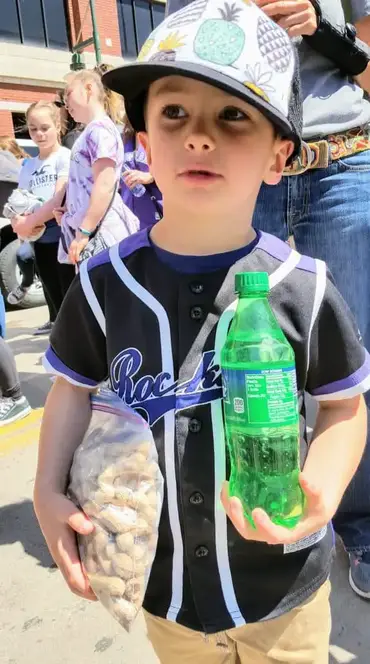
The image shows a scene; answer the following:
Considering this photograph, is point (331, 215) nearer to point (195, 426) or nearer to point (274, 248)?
point (274, 248)

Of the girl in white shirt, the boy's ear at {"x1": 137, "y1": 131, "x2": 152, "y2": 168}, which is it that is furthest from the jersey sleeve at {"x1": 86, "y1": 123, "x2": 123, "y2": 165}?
the boy's ear at {"x1": 137, "y1": 131, "x2": 152, "y2": 168}

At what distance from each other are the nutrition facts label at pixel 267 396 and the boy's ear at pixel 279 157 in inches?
18.7

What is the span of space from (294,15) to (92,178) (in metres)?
1.91

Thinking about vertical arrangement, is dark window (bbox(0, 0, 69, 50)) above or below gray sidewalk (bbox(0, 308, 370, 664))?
above

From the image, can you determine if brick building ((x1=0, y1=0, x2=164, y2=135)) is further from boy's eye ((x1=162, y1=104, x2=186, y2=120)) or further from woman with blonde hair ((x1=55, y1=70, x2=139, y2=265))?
boy's eye ((x1=162, y1=104, x2=186, y2=120))

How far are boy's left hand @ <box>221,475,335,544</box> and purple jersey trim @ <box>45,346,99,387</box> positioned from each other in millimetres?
394

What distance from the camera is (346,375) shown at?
120cm

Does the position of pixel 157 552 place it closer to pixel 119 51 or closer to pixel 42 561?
pixel 42 561

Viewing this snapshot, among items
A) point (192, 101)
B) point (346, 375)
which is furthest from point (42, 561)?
point (192, 101)

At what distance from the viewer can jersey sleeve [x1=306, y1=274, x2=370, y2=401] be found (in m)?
1.19

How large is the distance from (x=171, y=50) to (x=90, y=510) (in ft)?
2.87

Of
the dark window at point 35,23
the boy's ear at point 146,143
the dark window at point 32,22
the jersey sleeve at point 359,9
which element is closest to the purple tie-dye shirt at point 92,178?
the jersey sleeve at point 359,9

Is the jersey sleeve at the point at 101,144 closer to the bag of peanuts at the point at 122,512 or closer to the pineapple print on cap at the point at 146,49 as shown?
the pineapple print on cap at the point at 146,49

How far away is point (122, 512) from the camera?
112cm
